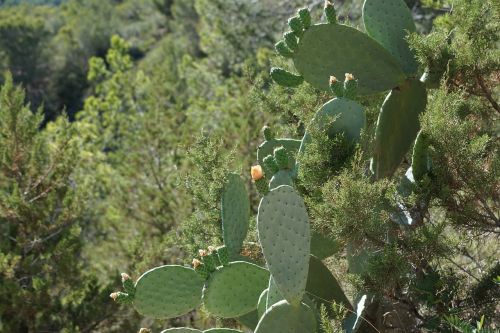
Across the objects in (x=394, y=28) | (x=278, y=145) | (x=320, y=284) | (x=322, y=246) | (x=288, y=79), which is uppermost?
(x=394, y=28)

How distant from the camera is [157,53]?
36000 millimetres

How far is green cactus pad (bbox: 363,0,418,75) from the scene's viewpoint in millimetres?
3902

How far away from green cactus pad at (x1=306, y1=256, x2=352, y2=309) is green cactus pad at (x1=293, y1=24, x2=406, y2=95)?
3.21 feet

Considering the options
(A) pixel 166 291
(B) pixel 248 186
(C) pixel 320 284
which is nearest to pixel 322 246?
(C) pixel 320 284

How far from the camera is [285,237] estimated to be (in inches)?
119

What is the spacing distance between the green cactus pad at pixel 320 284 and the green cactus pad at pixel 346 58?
0.98 m

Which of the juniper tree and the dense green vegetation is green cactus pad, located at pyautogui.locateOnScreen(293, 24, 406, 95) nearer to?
the dense green vegetation

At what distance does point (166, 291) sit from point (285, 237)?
72cm

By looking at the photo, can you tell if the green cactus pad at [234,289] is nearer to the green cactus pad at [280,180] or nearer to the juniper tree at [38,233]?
the green cactus pad at [280,180]

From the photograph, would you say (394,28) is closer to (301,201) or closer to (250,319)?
(301,201)

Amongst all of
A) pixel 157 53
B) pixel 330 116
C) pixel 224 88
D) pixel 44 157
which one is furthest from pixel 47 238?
pixel 157 53

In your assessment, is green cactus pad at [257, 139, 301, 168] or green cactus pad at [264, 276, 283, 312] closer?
green cactus pad at [264, 276, 283, 312]

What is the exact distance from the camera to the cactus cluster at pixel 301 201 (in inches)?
119

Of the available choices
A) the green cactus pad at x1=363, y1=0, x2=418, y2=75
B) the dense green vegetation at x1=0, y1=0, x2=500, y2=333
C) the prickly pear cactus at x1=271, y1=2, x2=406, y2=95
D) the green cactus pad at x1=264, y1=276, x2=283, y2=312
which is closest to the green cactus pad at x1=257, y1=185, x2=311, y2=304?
the green cactus pad at x1=264, y1=276, x2=283, y2=312
